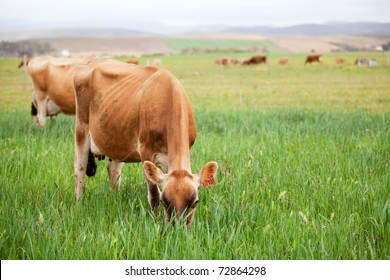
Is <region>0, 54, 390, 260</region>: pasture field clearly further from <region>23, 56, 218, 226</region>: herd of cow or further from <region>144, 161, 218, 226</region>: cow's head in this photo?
<region>23, 56, 218, 226</region>: herd of cow

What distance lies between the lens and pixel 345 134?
8836 millimetres

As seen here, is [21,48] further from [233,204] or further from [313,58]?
[313,58]

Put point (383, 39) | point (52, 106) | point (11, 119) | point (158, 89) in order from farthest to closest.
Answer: point (52, 106)
point (11, 119)
point (383, 39)
point (158, 89)

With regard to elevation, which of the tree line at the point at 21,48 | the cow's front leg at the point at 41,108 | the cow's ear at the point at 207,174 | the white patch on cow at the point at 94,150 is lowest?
the cow's front leg at the point at 41,108

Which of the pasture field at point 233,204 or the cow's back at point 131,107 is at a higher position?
the cow's back at point 131,107

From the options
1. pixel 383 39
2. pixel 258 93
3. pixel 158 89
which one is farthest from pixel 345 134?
pixel 258 93

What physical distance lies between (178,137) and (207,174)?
16.7 inches

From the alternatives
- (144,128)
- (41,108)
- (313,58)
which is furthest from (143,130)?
(313,58)

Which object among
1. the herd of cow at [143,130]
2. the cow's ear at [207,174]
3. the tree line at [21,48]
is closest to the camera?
the herd of cow at [143,130]

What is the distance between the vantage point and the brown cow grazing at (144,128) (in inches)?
156

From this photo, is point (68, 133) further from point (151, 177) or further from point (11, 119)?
point (151, 177)

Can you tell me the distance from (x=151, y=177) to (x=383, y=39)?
21.1ft

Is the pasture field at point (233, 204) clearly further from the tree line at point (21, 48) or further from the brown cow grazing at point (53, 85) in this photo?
the brown cow grazing at point (53, 85)

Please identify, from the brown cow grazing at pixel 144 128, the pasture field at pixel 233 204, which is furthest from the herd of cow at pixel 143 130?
the pasture field at pixel 233 204
